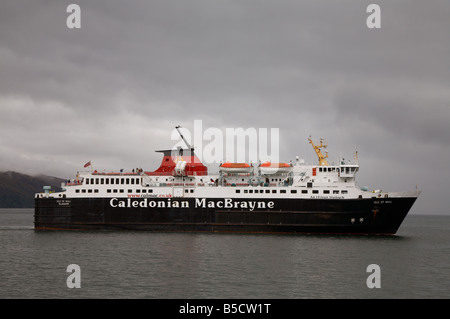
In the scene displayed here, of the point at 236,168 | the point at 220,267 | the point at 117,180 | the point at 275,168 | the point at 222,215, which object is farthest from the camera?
the point at 117,180

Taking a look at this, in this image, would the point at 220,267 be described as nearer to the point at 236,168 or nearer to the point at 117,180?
the point at 236,168

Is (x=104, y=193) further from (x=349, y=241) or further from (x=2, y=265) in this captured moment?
(x=349, y=241)

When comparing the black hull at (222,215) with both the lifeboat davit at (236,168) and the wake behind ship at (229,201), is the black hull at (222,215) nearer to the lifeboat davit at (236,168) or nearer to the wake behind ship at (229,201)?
the wake behind ship at (229,201)

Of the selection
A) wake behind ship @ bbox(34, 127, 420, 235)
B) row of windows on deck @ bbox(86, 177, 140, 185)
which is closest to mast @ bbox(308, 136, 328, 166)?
wake behind ship @ bbox(34, 127, 420, 235)

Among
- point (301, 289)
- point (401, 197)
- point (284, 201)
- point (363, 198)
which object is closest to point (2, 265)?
point (301, 289)

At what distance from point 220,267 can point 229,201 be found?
1647cm

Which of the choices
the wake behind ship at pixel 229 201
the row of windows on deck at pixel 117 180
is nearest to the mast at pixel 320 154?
the wake behind ship at pixel 229 201

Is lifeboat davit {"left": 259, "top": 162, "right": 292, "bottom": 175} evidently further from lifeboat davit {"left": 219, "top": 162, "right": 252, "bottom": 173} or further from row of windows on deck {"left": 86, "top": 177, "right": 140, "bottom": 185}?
row of windows on deck {"left": 86, "top": 177, "right": 140, "bottom": 185}

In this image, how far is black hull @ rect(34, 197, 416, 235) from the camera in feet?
127

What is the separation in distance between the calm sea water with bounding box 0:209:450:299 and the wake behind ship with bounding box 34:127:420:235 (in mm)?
2916

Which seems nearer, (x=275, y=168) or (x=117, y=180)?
(x=275, y=168)

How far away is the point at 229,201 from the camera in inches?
1606

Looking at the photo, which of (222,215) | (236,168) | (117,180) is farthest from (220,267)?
(117,180)

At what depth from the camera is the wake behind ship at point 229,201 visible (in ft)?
128
